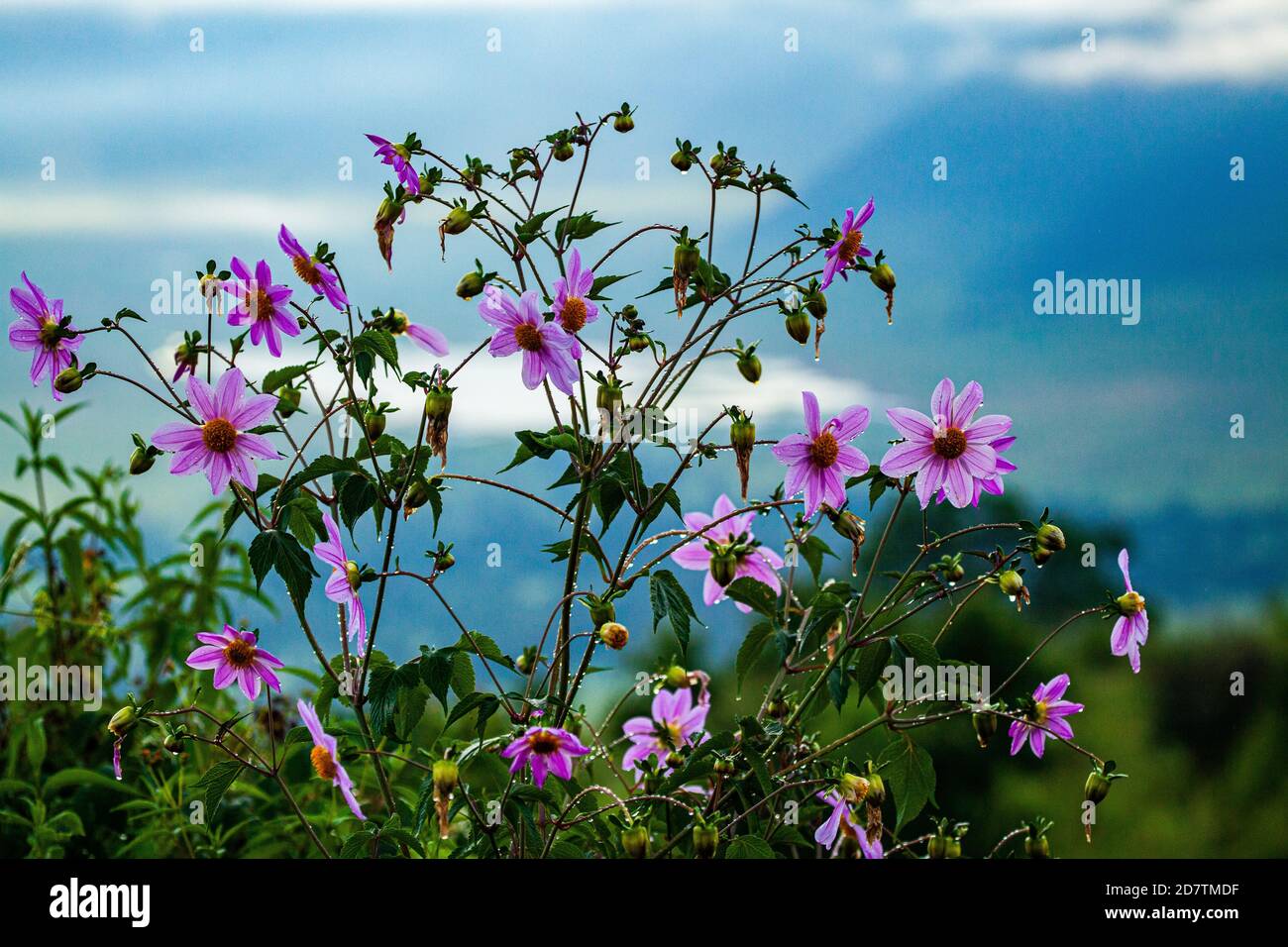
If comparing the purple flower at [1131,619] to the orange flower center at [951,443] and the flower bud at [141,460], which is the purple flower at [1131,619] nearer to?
the orange flower center at [951,443]

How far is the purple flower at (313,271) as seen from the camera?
1268mm

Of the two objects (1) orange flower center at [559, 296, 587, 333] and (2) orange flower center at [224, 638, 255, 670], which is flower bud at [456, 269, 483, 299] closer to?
(1) orange flower center at [559, 296, 587, 333]

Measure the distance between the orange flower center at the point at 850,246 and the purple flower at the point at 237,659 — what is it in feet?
2.62

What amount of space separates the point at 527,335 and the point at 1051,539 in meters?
0.61

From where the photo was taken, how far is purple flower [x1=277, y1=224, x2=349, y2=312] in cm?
127

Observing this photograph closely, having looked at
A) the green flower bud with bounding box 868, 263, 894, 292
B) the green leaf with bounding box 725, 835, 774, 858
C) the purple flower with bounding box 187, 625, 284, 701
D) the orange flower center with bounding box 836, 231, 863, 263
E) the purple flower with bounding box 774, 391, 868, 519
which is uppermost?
the orange flower center with bounding box 836, 231, 863, 263

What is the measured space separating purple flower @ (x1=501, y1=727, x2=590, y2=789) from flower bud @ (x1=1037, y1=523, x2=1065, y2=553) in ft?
1.77

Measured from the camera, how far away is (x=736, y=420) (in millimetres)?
1267

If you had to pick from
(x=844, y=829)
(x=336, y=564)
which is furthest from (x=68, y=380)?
(x=844, y=829)

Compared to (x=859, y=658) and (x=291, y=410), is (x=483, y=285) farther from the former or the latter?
(x=859, y=658)

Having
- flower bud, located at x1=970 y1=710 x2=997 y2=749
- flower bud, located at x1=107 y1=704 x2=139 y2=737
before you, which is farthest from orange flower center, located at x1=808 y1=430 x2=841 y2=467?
flower bud, located at x1=107 y1=704 x2=139 y2=737

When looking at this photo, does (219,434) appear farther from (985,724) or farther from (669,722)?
(985,724)

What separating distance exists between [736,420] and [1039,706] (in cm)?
47
